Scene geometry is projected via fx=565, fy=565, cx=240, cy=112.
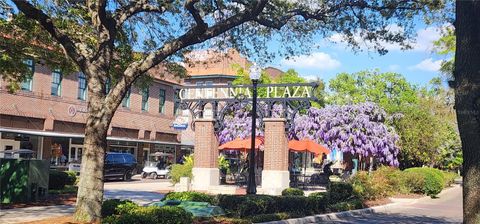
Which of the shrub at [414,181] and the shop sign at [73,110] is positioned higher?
the shop sign at [73,110]

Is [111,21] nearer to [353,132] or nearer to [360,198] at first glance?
[360,198]

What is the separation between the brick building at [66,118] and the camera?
35594 mm

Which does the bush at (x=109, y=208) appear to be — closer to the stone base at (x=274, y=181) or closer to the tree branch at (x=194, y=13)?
the tree branch at (x=194, y=13)

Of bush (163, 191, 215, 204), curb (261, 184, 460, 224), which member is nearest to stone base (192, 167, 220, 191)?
curb (261, 184, 460, 224)

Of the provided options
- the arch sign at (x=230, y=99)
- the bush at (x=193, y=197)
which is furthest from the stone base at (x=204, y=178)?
the bush at (x=193, y=197)

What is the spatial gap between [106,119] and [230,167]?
966 inches

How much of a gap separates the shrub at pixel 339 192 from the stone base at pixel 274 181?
5.08 m

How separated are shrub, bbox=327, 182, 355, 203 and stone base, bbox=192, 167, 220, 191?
7922 mm

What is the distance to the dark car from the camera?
3475 centimetres

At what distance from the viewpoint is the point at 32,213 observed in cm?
1439

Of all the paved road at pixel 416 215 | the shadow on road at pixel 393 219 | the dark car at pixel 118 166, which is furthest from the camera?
the dark car at pixel 118 166

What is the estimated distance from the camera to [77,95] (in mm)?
40938

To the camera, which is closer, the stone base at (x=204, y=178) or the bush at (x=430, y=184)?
the stone base at (x=204, y=178)

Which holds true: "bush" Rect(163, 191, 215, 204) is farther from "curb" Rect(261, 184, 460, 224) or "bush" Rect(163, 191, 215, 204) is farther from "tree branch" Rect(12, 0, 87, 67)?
"tree branch" Rect(12, 0, 87, 67)
